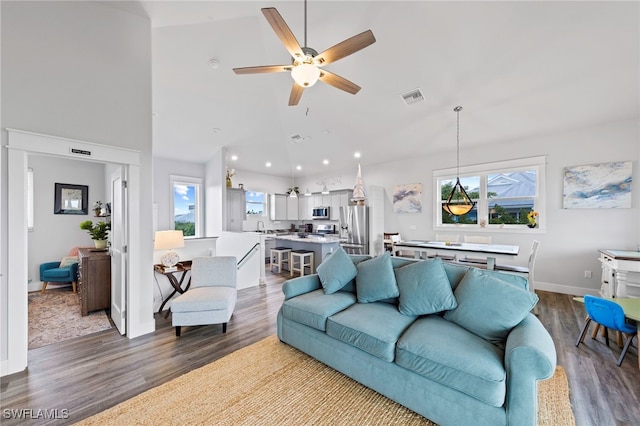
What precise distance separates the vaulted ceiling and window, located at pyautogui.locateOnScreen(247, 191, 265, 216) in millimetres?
2473

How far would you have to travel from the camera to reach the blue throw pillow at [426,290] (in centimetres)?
213

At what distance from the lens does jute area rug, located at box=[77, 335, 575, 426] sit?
169 centimetres

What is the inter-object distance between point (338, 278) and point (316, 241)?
3.10 meters

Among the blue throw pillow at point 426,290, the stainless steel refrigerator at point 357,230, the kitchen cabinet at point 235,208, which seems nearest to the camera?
the blue throw pillow at point 426,290

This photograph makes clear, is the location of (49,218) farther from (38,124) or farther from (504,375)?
(504,375)

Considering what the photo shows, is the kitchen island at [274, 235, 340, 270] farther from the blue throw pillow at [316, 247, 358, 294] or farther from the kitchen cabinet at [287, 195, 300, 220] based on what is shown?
the blue throw pillow at [316, 247, 358, 294]

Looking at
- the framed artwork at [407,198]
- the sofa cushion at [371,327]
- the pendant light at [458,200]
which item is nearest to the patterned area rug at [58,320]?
the sofa cushion at [371,327]

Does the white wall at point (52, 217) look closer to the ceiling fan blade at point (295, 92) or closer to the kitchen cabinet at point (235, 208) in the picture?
the kitchen cabinet at point (235, 208)

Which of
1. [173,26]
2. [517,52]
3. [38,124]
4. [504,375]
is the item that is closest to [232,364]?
[504,375]

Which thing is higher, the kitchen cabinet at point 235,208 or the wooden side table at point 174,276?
the kitchen cabinet at point 235,208

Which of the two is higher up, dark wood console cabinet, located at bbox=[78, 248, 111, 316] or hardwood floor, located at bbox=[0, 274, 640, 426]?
dark wood console cabinet, located at bbox=[78, 248, 111, 316]

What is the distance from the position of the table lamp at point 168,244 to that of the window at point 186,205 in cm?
342

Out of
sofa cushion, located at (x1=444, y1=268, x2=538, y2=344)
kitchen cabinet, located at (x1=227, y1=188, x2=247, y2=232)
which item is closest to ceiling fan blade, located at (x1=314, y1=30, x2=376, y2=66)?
sofa cushion, located at (x1=444, y1=268, x2=538, y2=344)

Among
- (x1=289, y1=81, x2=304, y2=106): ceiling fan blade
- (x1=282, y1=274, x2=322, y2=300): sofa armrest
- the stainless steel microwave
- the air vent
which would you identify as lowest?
(x1=282, y1=274, x2=322, y2=300): sofa armrest
